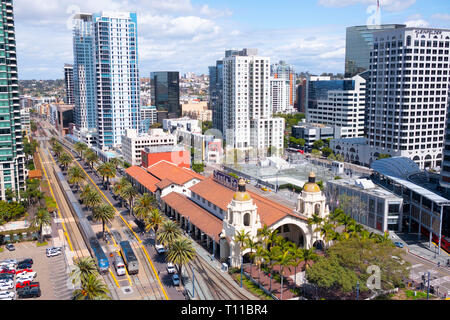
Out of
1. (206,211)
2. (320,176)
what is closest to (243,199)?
(206,211)

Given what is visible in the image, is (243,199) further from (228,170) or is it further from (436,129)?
(436,129)

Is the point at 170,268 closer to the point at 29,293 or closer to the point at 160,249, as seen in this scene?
the point at 160,249

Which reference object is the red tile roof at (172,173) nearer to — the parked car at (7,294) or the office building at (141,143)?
the office building at (141,143)

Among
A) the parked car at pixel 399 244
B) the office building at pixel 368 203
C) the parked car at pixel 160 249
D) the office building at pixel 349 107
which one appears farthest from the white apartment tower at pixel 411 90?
the parked car at pixel 160 249

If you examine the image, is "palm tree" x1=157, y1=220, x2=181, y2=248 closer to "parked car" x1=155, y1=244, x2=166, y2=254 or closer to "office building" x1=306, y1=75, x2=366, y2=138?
"parked car" x1=155, y1=244, x2=166, y2=254

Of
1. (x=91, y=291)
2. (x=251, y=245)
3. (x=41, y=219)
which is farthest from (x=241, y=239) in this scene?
(x=41, y=219)

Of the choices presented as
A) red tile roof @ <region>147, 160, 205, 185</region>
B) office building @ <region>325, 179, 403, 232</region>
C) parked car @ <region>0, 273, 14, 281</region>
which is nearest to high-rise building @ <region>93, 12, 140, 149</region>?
red tile roof @ <region>147, 160, 205, 185</region>
